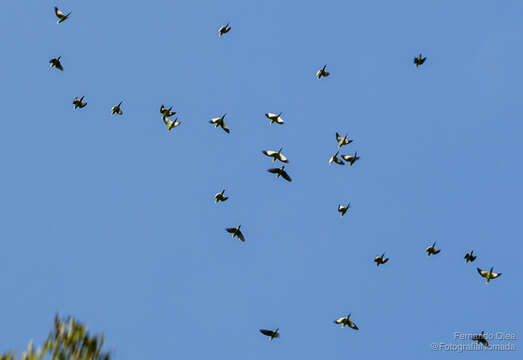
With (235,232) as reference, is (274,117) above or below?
above

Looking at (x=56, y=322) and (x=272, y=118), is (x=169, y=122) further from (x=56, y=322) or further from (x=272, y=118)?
(x=56, y=322)

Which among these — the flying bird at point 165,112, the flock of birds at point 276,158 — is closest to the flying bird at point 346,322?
the flock of birds at point 276,158

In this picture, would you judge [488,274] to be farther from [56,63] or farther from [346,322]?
[56,63]

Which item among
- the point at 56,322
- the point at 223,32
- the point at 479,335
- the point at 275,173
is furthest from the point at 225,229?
the point at 56,322

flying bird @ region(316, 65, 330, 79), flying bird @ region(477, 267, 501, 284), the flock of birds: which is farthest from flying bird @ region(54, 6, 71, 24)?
flying bird @ region(477, 267, 501, 284)

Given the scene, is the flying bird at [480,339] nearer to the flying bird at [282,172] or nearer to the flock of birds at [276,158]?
the flock of birds at [276,158]

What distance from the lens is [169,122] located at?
1811 inches

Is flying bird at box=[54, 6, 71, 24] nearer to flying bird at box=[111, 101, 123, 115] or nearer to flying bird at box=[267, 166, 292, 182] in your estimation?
flying bird at box=[111, 101, 123, 115]

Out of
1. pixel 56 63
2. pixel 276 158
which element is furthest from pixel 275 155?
pixel 56 63

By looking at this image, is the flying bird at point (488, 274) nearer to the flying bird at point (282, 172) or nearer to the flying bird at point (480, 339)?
the flying bird at point (480, 339)

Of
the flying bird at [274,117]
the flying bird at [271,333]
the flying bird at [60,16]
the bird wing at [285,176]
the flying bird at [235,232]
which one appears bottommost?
the flying bird at [271,333]

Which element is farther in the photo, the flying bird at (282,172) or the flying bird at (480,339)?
the flying bird at (480,339)

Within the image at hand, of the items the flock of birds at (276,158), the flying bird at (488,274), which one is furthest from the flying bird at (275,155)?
the flying bird at (488,274)

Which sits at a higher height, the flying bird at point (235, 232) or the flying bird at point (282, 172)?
the flying bird at point (282, 172)
